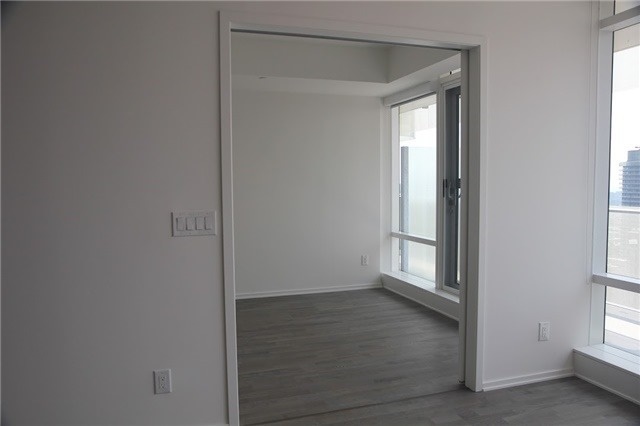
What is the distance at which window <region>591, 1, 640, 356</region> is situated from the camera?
3043mm

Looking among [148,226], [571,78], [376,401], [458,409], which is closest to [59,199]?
[148,226]

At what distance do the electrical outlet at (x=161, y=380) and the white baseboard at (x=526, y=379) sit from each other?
1950mm

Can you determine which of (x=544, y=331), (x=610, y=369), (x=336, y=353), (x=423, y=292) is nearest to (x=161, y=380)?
(x=336, y=353)

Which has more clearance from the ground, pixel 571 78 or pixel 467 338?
pixel 571 78

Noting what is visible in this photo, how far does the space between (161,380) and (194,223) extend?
2.68 feet

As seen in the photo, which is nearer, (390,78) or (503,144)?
(503,144)

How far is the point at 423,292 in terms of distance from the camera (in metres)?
5.05

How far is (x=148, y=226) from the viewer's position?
2.29m

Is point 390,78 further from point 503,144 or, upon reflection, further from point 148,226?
point 148,226

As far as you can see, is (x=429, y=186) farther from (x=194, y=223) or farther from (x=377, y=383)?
(x=194, y=223)

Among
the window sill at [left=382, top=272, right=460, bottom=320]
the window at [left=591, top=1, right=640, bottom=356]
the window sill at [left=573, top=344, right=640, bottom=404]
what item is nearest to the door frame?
the window sill at [left=573, top=344, right=640, bottom=404]

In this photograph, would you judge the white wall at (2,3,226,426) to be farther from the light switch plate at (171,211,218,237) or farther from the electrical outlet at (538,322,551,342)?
the electrical outlet at (538,322,551,342)

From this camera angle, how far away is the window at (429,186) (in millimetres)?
4875

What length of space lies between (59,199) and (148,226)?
1.36ft
